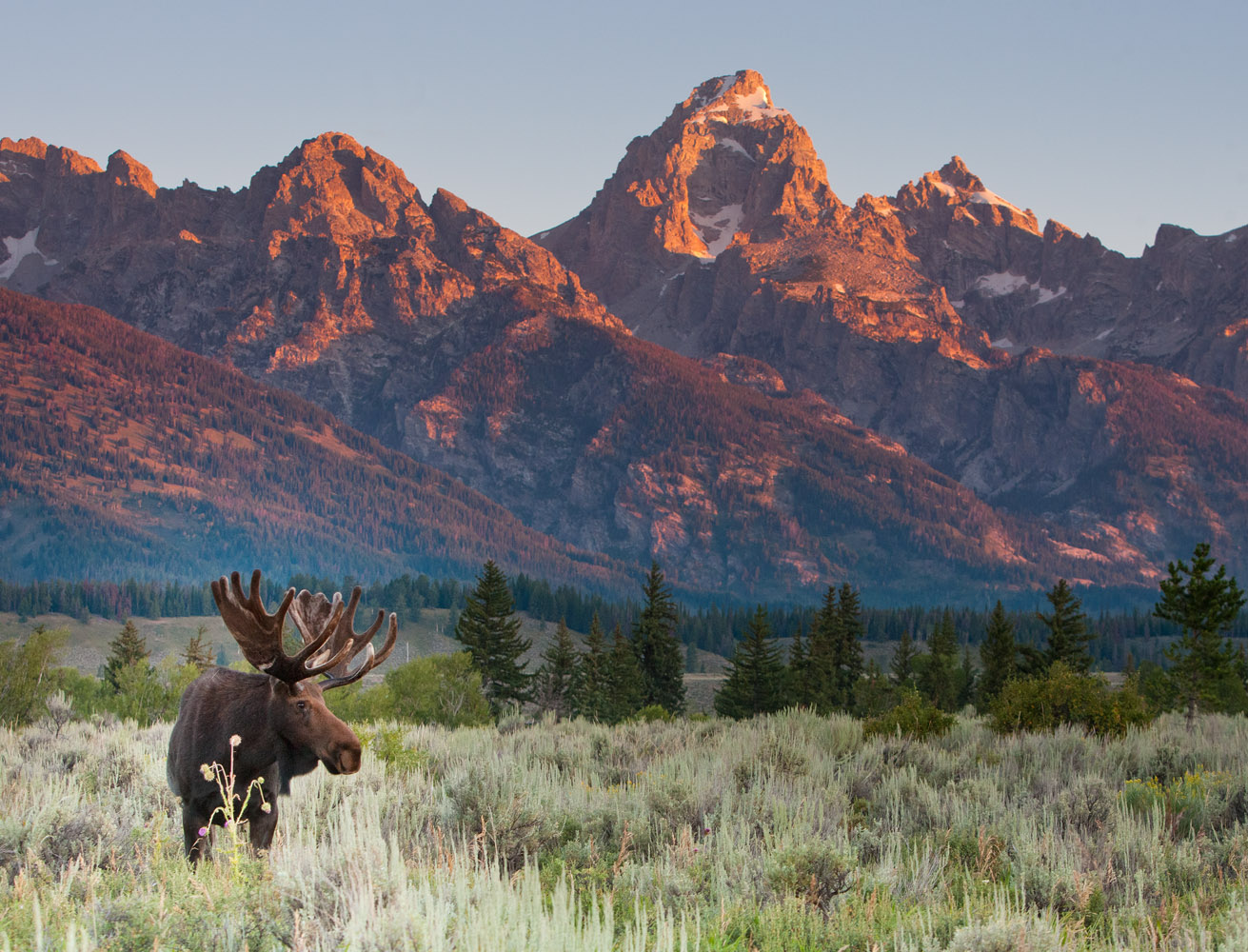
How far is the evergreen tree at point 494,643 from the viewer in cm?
7725

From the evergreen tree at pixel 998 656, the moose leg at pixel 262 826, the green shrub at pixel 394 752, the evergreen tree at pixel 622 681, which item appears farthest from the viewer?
the evergreen tree at pixel 622 681

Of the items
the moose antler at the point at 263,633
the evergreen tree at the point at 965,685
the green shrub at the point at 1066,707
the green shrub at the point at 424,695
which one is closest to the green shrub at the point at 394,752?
the moose antler at the point at 263,633

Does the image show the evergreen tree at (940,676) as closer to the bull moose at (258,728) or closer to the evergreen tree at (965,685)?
the evergreen tree at (965,685)

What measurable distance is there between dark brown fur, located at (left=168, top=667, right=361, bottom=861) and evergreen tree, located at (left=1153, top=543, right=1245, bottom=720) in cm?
4413

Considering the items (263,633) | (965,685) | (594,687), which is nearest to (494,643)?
(594,687)

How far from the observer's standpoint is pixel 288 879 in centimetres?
496

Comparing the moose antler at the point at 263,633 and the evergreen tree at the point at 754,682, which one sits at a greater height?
the moose antler at the point at 263,633

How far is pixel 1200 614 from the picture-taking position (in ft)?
159

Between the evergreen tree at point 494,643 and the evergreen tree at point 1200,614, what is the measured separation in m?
44.5

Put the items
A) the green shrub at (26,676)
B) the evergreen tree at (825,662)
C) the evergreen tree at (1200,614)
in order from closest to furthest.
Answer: the green shrub at (26,676)
the evergreen tree at (1200,614)
the evergreen tree at (825,662)

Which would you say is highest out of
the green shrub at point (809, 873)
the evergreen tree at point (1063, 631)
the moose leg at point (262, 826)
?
the green shrub at point (809, 873)

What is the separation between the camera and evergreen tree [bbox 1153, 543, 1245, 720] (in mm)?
47062

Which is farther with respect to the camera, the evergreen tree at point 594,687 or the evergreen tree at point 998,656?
the evergreen tree at point 594,687

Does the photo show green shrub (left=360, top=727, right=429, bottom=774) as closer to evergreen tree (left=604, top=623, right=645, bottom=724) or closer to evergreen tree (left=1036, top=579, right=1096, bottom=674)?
evergreen tree (left=604, top=623, right=645, bottom=724)
